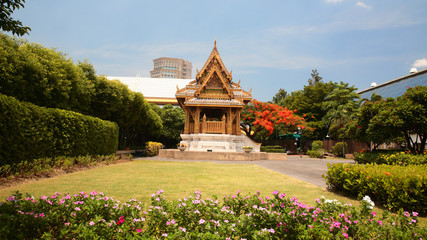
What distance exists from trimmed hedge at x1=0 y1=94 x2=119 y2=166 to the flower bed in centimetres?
560

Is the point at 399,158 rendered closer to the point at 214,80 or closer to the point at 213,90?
the point at 213,90

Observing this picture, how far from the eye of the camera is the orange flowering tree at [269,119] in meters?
32.5

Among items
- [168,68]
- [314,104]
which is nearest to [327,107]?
[314,104]

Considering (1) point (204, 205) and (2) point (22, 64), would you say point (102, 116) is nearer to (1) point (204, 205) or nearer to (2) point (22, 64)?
(2) point (22, 64)

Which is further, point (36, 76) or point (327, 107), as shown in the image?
point (327, 107)

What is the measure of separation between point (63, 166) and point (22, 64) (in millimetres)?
4925

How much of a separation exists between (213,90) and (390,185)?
69.3ft

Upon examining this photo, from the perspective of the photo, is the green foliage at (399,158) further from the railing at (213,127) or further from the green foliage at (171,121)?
the green foliage at (171,121)

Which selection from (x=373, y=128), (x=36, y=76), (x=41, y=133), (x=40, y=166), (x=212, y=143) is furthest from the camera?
(x=212, y=143)

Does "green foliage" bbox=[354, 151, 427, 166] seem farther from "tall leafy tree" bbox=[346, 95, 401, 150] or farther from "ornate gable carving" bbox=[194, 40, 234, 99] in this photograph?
"ornate gable carving" bbox=[194, 40, 234, 99]

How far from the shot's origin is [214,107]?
24.9m

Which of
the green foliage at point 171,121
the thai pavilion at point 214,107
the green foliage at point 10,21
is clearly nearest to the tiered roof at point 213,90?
the thai pavilion at point 214,107

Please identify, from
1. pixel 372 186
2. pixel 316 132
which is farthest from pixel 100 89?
pixel 316 132

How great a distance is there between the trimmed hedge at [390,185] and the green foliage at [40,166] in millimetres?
10124
